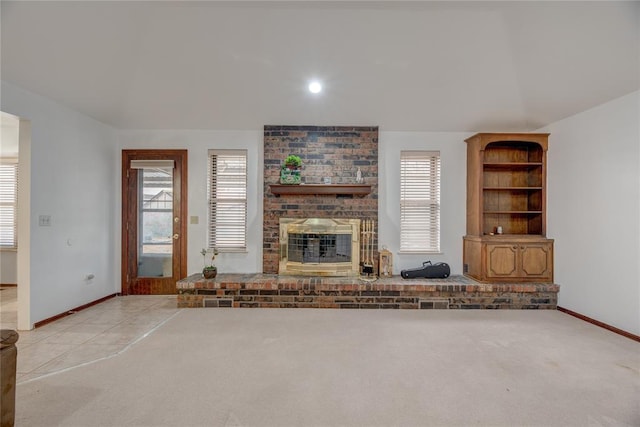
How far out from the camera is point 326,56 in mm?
3018

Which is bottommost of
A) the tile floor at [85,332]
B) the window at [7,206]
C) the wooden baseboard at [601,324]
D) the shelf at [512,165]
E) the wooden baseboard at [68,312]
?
the tile floor at [85,332]

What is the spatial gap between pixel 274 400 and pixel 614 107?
15.0 feet

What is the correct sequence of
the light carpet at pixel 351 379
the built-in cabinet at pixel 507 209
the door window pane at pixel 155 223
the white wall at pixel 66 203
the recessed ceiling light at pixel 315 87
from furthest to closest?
the door window pane at pixel 155 223 < the built-in cabinet at pixel 507 209 < the recessed ceiling light at pixel 315 87 < the white wall at pixel 66 203 < the light carpet at pixel 351 379

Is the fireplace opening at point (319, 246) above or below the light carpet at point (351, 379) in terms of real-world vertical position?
above

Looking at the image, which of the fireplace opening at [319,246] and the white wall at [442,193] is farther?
the white wall at [442,193]

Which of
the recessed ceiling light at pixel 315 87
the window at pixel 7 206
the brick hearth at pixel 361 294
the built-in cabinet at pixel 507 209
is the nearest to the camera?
the recessed ceiling light at pixel 315 87

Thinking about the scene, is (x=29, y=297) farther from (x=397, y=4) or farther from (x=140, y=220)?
(x=397, y=4)

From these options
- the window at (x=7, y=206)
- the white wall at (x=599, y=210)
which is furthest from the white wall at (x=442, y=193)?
the window at (x=7, y=206)

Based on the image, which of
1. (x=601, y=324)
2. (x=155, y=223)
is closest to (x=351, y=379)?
(x=601, y=324)

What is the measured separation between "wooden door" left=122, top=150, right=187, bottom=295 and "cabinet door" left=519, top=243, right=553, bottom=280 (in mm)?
4928

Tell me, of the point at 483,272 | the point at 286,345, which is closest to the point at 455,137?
the point at 483,272

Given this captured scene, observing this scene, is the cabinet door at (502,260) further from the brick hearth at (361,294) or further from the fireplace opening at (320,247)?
the fireplace opening at (320,247)

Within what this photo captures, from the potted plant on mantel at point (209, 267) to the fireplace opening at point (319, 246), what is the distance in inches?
37.1

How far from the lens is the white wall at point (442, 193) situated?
14.8ft
